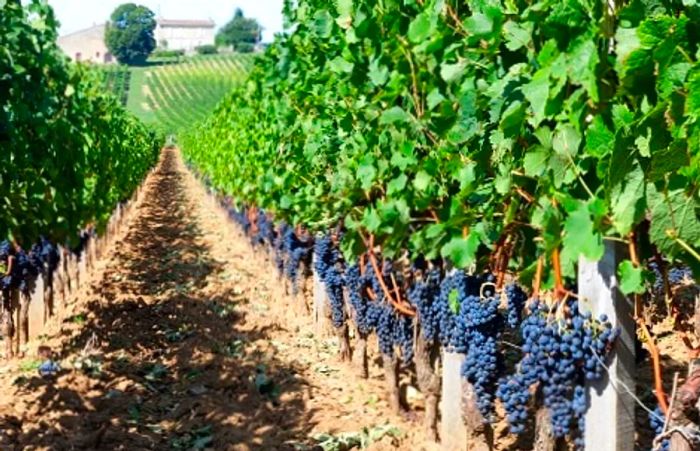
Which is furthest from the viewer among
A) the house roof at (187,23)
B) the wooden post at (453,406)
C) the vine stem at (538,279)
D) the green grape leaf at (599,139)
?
the house roof at (187,23)

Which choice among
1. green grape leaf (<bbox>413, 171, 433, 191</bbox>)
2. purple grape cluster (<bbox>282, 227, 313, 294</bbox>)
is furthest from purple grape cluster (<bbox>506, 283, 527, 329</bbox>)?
purple grape cluster (<bbox>282, 227, 313, 294</bbox>)

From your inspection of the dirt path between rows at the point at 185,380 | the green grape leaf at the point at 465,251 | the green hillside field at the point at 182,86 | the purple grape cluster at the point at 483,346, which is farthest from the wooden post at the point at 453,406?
the green hillside field at the point at 182,86

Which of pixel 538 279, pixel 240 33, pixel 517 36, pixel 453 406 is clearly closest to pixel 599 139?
pixel 517 36

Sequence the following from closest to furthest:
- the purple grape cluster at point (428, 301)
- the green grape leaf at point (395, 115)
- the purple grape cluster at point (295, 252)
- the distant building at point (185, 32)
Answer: the green grape leaf at point (395, 115), the purple grape cluster at point (428, 301), the purple grape cluster at point (295, 252), the distant building at point (185, 32)

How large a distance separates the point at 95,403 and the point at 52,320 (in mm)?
3348

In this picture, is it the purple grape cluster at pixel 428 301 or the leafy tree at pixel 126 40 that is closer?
the purple grape cluster at pixel 428 301

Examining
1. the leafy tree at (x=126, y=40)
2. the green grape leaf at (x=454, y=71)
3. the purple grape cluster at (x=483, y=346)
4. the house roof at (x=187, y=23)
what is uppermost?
the house roof at (x=187, y=23)

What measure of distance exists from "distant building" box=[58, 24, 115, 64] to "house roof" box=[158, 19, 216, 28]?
27.1 metres

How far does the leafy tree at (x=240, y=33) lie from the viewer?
167 meters

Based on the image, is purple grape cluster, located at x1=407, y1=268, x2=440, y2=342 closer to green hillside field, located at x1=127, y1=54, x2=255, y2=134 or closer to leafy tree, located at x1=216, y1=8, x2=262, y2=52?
green hillside field, located at x1=127, y1=54, x2=255, y2=134

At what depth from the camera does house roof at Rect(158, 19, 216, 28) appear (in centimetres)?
19125

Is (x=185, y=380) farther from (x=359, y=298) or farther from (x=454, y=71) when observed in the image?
(x=454, y=71)

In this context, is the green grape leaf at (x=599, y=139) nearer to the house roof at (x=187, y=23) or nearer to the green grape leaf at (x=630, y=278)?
the green grape leaf at (x=630, y=278)

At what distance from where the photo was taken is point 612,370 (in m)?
3.21
